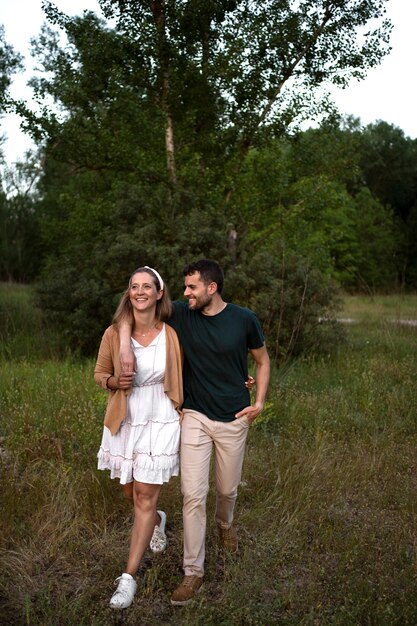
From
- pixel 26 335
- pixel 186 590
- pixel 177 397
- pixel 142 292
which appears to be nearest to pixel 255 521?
pixel 186 590

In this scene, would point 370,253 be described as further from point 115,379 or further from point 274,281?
point 115,379

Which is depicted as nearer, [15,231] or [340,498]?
[340,498]

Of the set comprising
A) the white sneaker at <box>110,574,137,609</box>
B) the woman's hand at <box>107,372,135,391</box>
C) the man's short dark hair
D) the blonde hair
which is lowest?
the white sneaker at <box>110,574,137,609</box>

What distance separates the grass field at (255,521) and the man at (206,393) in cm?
48

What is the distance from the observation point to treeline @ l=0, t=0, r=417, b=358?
12.6 m

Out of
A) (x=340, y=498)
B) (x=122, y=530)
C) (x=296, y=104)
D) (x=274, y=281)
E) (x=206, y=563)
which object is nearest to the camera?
(x=206, y=563)

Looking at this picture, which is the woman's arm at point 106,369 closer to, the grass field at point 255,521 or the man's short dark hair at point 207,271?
the man's short dark hair at point 207,271

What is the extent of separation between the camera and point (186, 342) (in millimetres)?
4406

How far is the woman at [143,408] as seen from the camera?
4.16 m

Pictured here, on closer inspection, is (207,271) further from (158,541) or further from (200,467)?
(158,541)

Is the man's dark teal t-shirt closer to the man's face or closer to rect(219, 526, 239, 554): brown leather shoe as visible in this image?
the man's face

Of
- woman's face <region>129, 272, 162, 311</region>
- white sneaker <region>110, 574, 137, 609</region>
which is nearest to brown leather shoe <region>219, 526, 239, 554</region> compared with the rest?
white sneaker <region>110, 574, 137, 609</region>

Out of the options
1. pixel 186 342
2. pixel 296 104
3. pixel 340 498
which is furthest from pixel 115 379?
pixel 296 104

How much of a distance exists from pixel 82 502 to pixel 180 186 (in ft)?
28.7
